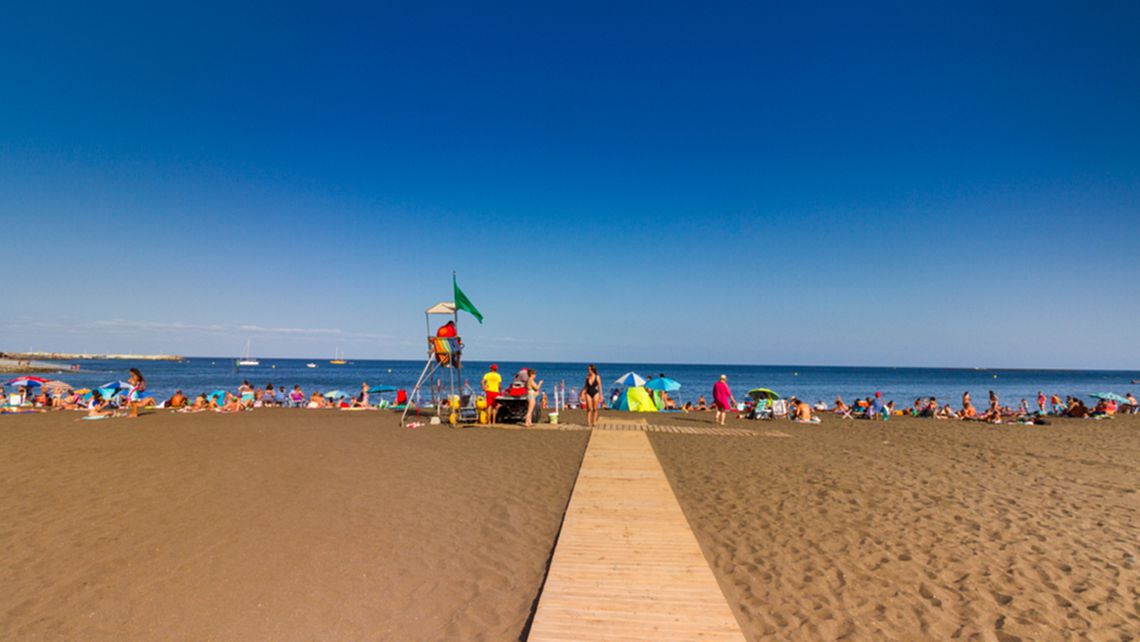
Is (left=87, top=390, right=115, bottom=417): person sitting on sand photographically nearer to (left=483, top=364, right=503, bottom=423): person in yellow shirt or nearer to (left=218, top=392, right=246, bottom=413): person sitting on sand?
(left=218, top=392, right=246, bottom=413): person sitting on sand

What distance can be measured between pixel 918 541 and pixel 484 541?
518 cm

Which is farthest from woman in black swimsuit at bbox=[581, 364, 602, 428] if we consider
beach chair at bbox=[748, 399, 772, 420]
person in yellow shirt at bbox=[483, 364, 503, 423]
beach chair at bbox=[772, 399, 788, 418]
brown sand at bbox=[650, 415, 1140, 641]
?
beach chair at bbox=[772, 399, 788, 418]

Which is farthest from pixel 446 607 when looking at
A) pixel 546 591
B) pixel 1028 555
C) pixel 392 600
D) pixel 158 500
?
pixel 1028 555

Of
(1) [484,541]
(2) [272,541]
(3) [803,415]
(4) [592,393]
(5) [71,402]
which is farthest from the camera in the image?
(5) [71,402]

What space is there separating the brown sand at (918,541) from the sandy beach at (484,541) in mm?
31

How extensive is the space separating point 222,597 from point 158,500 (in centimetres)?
393

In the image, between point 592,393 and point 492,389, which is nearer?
point 592,393

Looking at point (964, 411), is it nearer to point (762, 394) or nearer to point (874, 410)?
point (874, 410)

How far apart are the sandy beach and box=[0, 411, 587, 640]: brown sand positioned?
3 cm

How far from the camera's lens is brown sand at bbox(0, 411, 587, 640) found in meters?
4.34

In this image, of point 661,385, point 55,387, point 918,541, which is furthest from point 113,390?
point 918,541

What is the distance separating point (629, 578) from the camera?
495 centimetres

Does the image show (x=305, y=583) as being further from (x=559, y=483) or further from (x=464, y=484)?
(x=559, y=483)

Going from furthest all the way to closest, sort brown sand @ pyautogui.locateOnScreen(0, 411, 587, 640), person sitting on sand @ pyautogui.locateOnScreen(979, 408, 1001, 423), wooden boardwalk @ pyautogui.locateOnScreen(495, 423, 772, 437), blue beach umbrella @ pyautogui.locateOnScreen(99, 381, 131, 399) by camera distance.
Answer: blue beach umbrella @ pyautogui.locateOnScreen(99, 381, 131, 399), person sitting on sand @ pyautogui.locateOnScreen(979, 408, 1001, 423), wooden boardwalk @ pyautogui.locateOnScreen(495, 423, 772, 437), brown sand @ pyautogui.locateOnScreen(0, 411, 587, 640)
